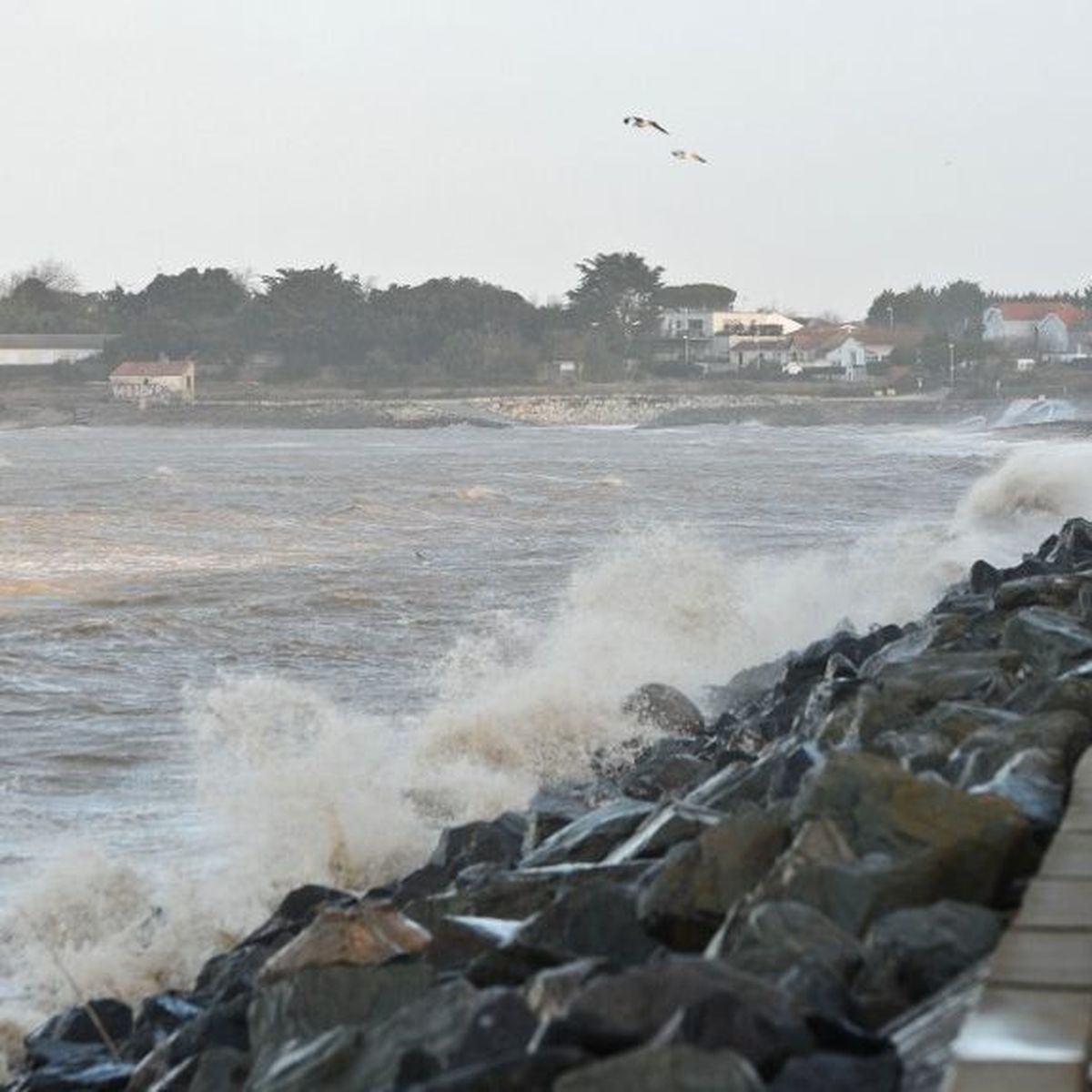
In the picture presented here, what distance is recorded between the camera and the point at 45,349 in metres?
125

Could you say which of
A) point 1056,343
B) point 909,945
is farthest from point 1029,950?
point 1056,343

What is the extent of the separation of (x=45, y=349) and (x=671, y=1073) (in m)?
125

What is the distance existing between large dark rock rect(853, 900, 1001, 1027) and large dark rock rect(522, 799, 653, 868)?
2.20m

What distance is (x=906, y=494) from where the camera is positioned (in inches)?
1501

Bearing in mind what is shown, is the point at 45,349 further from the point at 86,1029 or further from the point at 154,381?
the point at 86,1029

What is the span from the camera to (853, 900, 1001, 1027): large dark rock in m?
4.23

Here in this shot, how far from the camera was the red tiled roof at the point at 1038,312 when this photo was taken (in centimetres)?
13638

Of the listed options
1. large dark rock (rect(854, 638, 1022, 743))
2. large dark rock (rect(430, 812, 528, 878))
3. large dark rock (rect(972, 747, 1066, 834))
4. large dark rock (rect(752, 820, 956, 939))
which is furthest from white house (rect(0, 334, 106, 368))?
large dark rock (rect(752, 820, 956, 939))

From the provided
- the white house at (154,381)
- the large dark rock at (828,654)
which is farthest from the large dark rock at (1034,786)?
the white house at (154,381)

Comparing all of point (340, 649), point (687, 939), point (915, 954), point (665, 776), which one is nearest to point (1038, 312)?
point (340, 649)

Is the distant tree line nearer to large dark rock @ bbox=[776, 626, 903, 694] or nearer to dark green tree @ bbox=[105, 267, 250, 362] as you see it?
dark green tree @ bbox=[105, 267, 250, 362]

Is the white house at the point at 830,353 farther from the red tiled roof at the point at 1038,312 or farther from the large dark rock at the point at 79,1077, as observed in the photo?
the large dark rock at the point at 79,1077

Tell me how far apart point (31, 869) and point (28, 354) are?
4673 inches

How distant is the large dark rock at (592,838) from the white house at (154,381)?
102 meters
